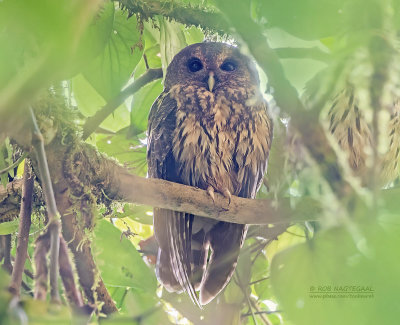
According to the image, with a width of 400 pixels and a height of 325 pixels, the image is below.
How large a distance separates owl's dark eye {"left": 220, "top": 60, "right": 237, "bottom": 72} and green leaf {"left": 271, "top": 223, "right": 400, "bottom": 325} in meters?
Answer: 0.98

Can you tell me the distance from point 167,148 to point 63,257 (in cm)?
92

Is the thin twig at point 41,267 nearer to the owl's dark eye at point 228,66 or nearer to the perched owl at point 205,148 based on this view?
the perched owl at point 205,148

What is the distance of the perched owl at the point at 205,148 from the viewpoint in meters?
1.06

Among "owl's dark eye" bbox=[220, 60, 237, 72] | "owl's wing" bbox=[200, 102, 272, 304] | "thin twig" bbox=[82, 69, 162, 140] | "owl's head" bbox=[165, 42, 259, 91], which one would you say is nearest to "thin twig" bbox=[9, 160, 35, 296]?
"thin twig" bbox=[82, 69, 162, 140]

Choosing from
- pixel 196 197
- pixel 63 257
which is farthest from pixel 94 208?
pixel 63 257

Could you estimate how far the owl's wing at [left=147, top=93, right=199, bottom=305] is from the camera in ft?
3.35

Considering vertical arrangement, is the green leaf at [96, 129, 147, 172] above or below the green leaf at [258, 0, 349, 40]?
above

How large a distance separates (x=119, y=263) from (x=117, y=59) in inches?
14.8

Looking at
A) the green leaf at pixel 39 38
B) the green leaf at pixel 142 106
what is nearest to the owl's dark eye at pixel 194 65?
the green leaf at pixel 142 106

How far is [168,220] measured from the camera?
3.46 feet

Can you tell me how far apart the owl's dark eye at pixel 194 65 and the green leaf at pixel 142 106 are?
11 cm

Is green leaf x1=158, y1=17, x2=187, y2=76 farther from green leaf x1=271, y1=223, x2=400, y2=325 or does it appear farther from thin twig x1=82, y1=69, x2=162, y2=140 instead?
green leaf x1=271, y1=223, x2=400, y2=325

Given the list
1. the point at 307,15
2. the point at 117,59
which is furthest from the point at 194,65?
the point at 307,15

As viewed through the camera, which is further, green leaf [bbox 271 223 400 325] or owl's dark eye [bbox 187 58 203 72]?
owl's dark eye [bbox 187 58 203 72]
